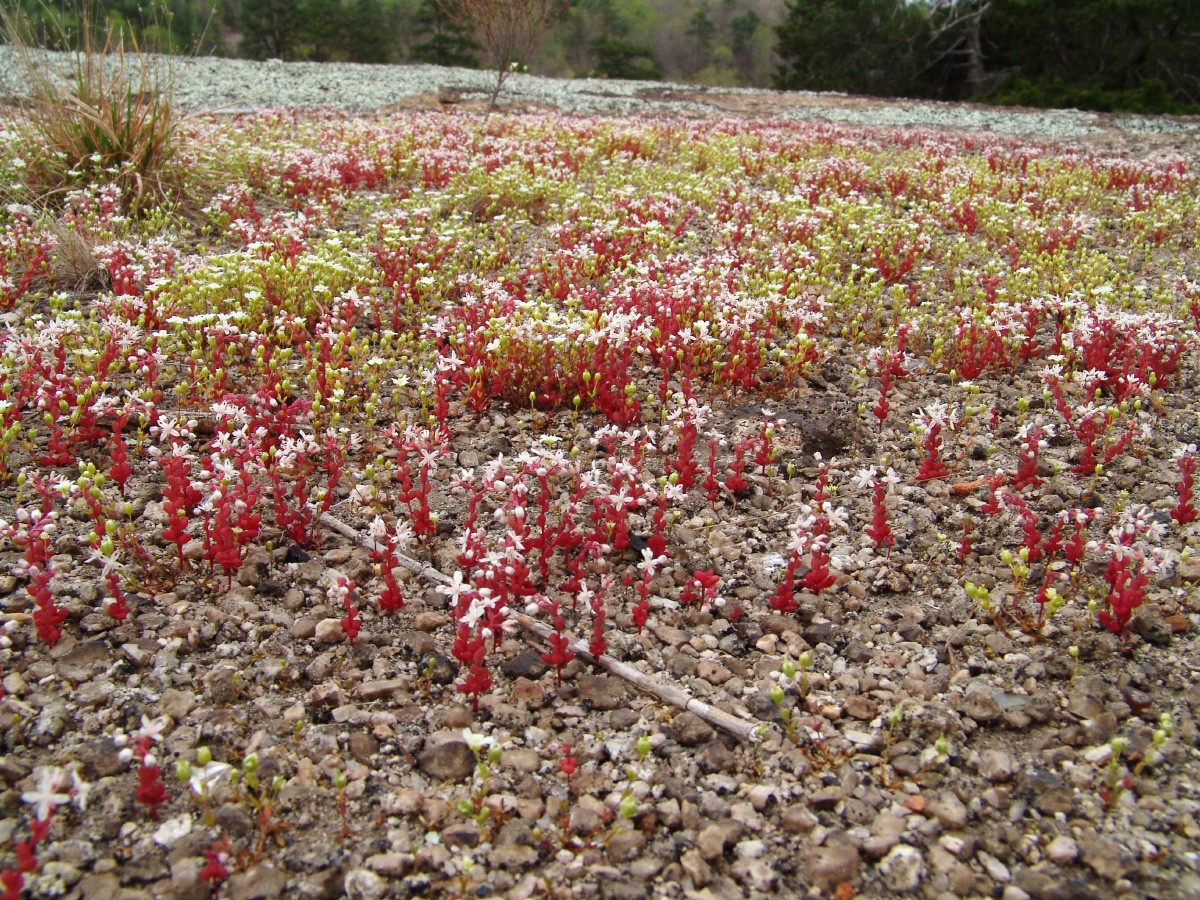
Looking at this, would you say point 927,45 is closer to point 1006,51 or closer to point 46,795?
point 1006,51

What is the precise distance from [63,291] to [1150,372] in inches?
341

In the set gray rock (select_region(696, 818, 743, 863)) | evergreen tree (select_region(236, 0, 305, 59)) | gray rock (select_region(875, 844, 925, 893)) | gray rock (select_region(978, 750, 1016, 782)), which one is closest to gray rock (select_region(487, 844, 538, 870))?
gray rock (select_region(696, 818, 743, 863))

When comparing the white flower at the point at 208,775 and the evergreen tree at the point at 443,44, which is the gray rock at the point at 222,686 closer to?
the white flower at the point at 208,775

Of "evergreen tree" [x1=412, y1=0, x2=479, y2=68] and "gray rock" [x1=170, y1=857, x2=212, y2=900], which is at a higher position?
"evergreen tree" [x1=412, y1=0, x2=479, y2=68]

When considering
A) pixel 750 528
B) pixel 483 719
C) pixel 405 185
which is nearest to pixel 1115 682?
pixel 750 528

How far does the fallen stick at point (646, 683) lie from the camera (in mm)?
3074

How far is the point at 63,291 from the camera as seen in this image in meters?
6.67

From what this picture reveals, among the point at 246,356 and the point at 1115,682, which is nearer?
the point at 1115,682

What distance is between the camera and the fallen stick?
3074 millimetres

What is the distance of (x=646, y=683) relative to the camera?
3287mm

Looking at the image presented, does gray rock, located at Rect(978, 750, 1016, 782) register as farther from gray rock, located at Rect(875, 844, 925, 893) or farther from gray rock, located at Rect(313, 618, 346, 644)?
gray rock, located at Rect(313, 618, 346, 644)

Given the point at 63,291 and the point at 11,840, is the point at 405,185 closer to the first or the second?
the point at 63,291

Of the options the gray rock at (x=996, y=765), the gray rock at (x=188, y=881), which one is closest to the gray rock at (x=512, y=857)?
the gray rock at (x=188, y=881)

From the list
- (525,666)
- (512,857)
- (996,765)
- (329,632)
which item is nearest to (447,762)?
(512,857)
